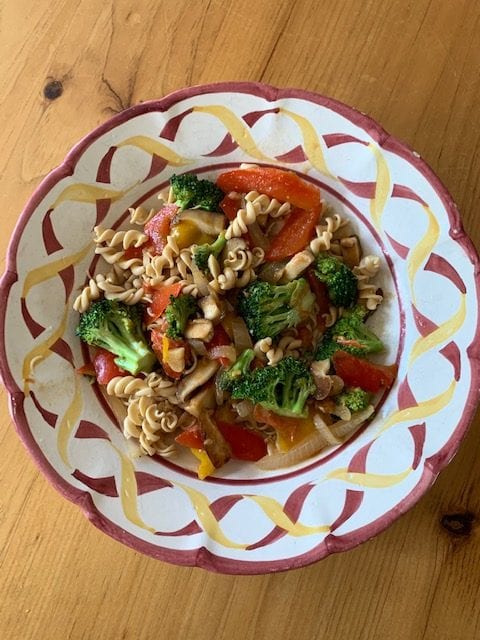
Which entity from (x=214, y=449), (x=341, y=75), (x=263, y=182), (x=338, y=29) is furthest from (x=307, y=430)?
(x=338, y=29)

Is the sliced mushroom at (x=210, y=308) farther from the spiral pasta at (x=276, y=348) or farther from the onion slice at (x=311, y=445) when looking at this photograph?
the onion slice at (x=311, y=445)

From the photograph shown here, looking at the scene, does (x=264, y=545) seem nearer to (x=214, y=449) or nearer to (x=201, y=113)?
(x=214, y=449)

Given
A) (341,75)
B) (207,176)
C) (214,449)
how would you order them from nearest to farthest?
(214,449) → (207,176) → (341,75)

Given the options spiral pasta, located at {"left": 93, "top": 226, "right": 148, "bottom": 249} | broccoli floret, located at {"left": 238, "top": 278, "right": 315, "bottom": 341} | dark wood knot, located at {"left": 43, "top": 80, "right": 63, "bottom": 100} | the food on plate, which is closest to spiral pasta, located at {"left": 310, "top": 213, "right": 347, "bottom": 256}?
the food on plate

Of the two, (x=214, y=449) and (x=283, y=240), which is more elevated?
(x=283, y=240)

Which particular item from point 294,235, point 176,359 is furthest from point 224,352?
point 294,235

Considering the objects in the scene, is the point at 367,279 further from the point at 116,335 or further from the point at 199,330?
the point at 116,335

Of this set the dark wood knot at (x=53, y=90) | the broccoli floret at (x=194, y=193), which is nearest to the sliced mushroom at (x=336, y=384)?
the broccoli floret at (x=194, y=193)

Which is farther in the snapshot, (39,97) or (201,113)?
(39,97)
